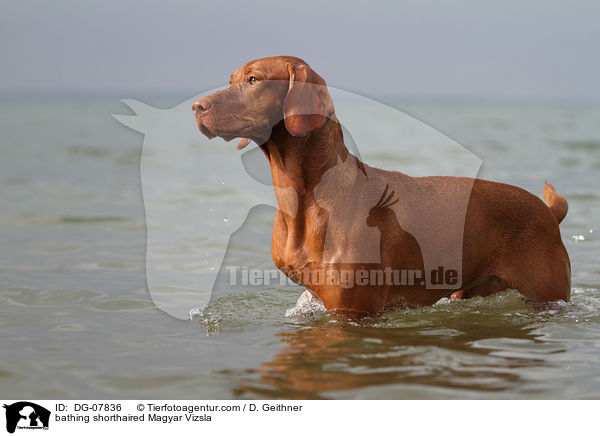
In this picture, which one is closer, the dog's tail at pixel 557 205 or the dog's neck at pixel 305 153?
the dog's neck at pixel 305 153

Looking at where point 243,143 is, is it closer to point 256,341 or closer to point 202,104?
point 202,104

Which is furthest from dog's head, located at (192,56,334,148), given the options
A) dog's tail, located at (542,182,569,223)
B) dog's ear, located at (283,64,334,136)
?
dog's tail, located at (542,182,569,223)

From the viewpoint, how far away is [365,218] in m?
4.32

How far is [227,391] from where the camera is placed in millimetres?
3586

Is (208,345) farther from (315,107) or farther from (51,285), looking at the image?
(51,285)

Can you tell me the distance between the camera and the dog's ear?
408 centimetres

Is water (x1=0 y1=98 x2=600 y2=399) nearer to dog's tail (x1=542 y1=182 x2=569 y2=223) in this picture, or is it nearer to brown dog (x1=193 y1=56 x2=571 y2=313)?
brown dog (x1=193 y1=56 x2=571 y2=313)

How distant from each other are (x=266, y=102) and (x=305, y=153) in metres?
0.40
